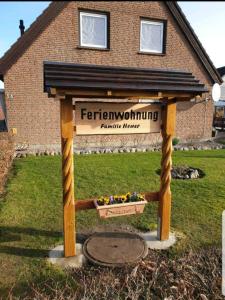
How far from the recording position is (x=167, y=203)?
471 centimetres

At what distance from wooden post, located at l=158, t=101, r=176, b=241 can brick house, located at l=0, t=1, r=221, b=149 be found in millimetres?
8725

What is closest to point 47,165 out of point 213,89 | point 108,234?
point 108,234

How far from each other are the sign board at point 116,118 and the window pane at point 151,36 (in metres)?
9.95

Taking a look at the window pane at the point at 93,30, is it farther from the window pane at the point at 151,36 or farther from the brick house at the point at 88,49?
the window pane at the point at 151,36

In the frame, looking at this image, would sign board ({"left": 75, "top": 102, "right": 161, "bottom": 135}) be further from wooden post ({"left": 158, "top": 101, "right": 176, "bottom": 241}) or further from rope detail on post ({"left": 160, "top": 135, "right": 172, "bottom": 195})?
rope detail on post ({"left": 160, "top": 135, "right": 172, "bottom": 195})

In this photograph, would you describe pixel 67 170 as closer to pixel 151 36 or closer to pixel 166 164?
pixel 166 164

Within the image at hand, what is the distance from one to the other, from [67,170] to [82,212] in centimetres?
218

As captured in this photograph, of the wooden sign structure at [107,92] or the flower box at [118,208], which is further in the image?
the flower box at [118,208]

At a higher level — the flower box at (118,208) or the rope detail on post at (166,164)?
the rope detail on post at (166,164)

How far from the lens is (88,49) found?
40.1 feet

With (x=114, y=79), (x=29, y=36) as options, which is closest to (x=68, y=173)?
(x=114, y=79)

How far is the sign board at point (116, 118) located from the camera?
404 cm

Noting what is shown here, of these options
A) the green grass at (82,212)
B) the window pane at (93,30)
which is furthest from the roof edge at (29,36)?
the green grass at (82,212)

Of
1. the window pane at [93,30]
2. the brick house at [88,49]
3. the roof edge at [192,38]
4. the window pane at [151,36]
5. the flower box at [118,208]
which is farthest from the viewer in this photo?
the window pane at [151,36]
